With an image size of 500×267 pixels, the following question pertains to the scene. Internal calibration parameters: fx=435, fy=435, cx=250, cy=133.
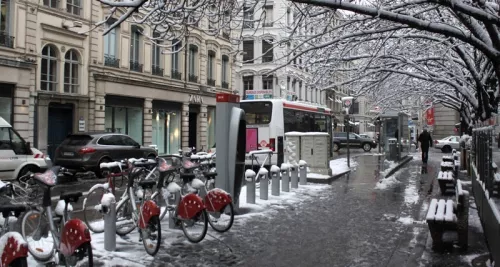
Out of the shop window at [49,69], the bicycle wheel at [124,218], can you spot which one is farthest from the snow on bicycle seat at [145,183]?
the shop window at [49,69]

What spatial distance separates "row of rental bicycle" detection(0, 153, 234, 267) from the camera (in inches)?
179

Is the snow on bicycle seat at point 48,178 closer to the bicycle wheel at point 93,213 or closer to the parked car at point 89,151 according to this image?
the bicycle wheel at point 93,213

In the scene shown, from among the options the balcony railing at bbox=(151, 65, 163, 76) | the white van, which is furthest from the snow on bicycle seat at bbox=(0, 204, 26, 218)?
the balcony railing at bbox=(151, 65, 163, 76)

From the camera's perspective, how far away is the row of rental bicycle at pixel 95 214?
456cm

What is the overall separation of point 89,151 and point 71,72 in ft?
26.6

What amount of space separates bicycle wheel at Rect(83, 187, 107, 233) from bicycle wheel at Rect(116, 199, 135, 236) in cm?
34

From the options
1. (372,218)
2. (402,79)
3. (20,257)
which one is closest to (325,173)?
(372,218)

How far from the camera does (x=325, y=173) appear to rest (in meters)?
14.2

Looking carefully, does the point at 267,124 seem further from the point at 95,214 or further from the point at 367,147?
the point at 367,147

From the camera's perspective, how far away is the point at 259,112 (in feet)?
57.5

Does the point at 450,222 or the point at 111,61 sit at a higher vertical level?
the point at 111,61

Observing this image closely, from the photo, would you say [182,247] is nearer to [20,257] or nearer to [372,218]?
[20,257]

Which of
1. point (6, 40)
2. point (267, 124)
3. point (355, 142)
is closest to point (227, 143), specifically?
point (267, 124)

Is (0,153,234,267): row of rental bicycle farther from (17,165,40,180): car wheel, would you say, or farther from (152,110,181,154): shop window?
(152,110,181,154): shop window
